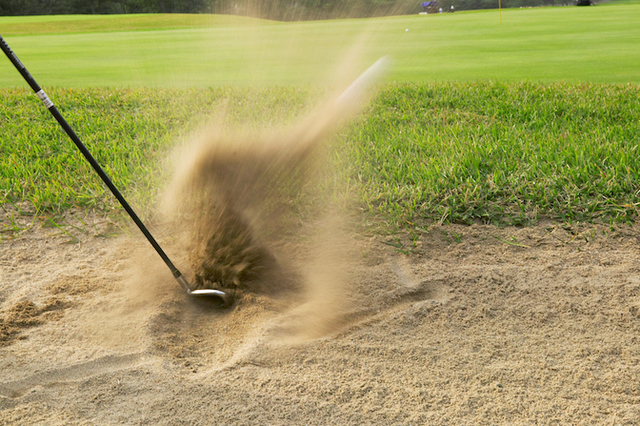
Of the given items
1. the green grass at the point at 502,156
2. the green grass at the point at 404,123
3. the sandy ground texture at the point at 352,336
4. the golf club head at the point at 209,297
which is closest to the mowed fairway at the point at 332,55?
the green grass at the point at 404,123

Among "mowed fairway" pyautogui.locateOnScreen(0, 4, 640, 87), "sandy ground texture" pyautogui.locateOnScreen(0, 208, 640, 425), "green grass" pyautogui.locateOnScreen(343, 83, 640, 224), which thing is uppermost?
"mowed fairway" pyautogui.locateOnScreen(0, 4, 640, 87)

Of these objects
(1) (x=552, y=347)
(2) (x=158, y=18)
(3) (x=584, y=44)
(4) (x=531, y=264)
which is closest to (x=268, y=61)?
(3) (x=584, y=44)

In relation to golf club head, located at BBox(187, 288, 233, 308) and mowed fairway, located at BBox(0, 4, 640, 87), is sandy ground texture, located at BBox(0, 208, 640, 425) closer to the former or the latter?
golf club head, located at BBox(187, 288, 233, 308)

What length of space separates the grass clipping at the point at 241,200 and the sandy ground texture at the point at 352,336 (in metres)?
0.17

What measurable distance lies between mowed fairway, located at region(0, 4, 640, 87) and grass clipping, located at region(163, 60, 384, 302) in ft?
7.72

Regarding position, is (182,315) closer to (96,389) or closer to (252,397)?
(96,389)

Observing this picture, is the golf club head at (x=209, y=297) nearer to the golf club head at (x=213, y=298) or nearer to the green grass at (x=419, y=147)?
the golf club head at (x=213, y=298)

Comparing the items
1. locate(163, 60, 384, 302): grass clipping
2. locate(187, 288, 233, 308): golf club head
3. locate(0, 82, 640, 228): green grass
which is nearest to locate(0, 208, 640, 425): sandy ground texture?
locate(187, 288, 233, 308): golf club head

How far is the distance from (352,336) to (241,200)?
44.2 inches

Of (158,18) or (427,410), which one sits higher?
(158,18)

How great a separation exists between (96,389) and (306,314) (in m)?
0.86

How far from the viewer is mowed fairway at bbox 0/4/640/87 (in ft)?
22.4

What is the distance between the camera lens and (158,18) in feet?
62.8

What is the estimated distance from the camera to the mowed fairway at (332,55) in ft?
22.4
